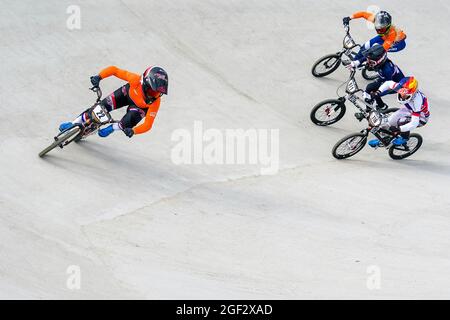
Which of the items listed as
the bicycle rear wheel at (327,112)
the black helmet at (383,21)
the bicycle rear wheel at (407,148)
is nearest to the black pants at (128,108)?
the bicycle rear wheel at (327,112)

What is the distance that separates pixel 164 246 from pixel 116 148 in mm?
2733

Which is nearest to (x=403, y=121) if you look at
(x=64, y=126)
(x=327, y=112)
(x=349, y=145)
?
(x=349, y=145)

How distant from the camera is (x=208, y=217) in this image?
10.4 m

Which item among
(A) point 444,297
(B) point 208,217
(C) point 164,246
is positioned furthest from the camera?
(B) point 208,217

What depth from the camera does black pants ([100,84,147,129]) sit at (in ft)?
35.4

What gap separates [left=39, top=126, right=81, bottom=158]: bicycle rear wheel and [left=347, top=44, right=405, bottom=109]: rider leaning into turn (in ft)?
18.0

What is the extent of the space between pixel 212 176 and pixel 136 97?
1.99 m

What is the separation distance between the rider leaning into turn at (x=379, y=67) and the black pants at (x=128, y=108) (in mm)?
4466

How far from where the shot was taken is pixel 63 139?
10.6 meters

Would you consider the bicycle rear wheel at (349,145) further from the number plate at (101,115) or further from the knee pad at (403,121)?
the number plate at (101,115)

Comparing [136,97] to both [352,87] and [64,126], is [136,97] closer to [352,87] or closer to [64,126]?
[64,126]

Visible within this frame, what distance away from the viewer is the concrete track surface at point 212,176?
9.19 m

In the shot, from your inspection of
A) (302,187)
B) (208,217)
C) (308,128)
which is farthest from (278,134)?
(208,217)
